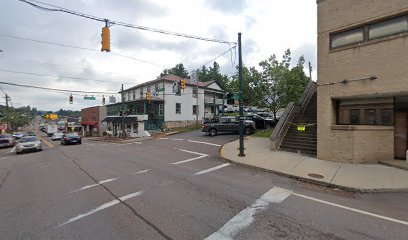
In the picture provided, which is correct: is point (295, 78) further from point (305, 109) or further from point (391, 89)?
point (391, 89)

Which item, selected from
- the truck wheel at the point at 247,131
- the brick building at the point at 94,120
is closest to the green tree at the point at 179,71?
the brick building at the point at 94,120

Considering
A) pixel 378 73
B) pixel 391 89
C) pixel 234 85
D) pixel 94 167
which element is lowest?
pixel 94 167

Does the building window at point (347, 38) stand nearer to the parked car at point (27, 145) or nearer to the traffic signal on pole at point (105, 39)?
the traffic signal on pole at point (105, 39)

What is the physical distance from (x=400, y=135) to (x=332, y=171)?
432 centimetres

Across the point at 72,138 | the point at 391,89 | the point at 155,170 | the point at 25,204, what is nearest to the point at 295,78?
the point at 391,89

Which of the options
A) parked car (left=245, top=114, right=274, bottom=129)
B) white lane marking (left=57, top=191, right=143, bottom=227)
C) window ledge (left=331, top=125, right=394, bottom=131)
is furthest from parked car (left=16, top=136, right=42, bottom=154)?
window ledge (left=331, top=125, right=394, bottom=131)

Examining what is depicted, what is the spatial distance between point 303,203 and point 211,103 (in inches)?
1411

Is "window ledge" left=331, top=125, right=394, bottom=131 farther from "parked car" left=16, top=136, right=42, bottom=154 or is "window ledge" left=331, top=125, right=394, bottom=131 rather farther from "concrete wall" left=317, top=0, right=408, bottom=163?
"parked car" left=16, top=136, right=42, bottom=154

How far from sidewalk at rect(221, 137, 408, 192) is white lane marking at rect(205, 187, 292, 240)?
2.11 meters

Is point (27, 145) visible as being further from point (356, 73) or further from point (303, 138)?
point (356, 73)

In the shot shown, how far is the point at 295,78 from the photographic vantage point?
22312 mm

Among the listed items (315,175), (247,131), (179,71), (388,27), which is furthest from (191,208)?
(179,71)

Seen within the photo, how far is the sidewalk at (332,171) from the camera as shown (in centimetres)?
735

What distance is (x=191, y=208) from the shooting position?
5.44 m
